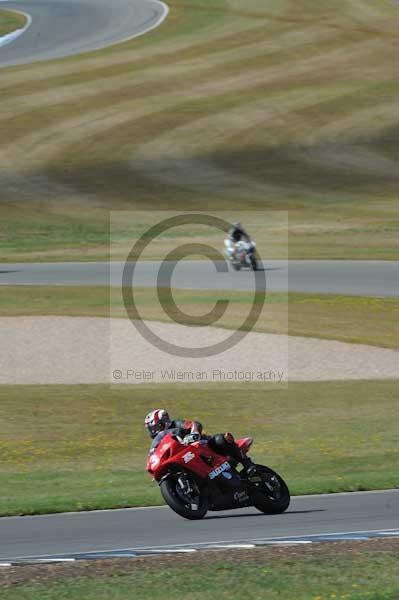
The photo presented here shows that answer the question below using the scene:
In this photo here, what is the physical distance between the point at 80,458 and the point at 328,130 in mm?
52711

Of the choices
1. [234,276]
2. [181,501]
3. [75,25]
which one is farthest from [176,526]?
[75,25]

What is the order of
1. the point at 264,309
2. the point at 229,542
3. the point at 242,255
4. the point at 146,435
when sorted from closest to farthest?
the point at 229,542
the point at 146,435
the point at 264,309
the point at 242,255

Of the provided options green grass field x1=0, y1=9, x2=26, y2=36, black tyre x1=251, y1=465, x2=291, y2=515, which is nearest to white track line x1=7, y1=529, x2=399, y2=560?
black tyre x1=251, y1=465, x2=291, y2=515

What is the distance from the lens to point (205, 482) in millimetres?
14859

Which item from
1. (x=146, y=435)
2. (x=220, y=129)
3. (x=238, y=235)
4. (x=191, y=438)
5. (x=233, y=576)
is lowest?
(x=220, y=129)

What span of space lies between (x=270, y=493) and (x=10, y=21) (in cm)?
8302

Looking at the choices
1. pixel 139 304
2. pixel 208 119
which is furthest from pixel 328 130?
pixel 139 304

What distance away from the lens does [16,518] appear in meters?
15.5

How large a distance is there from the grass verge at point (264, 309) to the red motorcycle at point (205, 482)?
596 inches

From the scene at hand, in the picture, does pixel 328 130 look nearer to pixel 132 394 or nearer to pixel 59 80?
pixel 59 80

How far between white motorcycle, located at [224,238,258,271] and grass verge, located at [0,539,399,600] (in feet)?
96.0

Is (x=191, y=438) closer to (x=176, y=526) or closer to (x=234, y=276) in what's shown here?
(x=176, y=526)

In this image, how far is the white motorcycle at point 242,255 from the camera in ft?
138

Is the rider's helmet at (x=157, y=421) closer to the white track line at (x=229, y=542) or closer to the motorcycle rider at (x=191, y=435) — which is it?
the motorcycle rider at (x=191, y=435)
